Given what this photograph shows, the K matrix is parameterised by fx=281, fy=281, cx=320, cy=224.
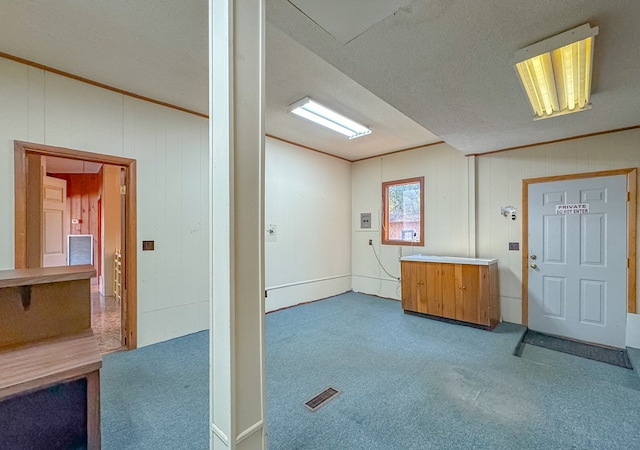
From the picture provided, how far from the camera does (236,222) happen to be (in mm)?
1070

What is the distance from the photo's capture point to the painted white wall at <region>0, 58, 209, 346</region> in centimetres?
233

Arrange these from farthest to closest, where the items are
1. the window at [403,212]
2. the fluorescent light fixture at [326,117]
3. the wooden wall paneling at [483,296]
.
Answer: the window at [403,212] < the wooden wall paneling at [483,296] < the fluorescent light fixture at [326,117]

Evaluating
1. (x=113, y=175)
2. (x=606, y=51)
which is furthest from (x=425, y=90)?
(x=113, y=175)

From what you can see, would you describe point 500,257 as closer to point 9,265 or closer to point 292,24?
point 292,24

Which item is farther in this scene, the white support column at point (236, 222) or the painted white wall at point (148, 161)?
the painted white wall at point (148, 161)

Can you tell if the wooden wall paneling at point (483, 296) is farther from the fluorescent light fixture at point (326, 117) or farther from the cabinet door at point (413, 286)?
the fluorescent light fixture at point (326, 117)

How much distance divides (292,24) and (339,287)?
4514 millimetres

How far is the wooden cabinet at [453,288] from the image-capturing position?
3.53 meters

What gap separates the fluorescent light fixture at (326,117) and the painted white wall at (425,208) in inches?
53.3

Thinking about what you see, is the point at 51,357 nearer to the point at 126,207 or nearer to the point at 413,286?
the point at 126,207

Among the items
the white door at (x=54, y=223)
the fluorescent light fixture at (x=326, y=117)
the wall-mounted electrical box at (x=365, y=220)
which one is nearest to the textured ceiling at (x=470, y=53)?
the fluorescent light fixture at (x=326, y=117)

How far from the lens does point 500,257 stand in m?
3.94

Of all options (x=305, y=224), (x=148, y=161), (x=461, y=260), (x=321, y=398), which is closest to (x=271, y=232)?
(x=305, y=224)

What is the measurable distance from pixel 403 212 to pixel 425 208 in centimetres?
42
